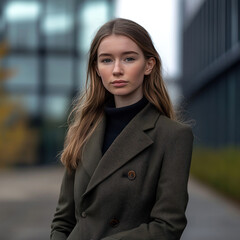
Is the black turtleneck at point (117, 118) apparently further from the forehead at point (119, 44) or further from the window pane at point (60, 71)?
the window pane at point (60, 71)

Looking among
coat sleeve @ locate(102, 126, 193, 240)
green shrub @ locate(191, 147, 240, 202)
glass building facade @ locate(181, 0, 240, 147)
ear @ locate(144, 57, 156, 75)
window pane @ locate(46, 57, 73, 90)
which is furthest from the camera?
window pane @ locate(46, 57, 73, 90)

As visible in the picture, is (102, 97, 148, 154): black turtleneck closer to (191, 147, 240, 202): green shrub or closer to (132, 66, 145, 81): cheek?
(132, 66, 145, 81): cheek

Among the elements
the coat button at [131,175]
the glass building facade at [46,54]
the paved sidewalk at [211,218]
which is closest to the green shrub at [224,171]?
the paved sidewalk at [211,218]

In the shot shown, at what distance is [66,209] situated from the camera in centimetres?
225

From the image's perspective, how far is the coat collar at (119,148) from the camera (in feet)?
6.77

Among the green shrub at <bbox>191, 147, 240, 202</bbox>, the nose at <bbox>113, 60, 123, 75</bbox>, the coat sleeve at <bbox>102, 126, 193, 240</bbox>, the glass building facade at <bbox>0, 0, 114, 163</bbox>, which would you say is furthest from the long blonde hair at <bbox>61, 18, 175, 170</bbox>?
the glass building facade at <bbox>0, 0, 114, 163</bbox>

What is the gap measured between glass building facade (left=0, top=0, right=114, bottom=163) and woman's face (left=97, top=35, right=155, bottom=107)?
23913mm

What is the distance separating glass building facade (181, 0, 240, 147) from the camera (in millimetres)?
18844

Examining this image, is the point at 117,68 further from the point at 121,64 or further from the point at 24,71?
the point at 24,71

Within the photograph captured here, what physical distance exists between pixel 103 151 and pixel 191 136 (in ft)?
1.22

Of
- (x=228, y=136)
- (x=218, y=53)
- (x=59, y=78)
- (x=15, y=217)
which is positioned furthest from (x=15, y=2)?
(x=15, y=217)

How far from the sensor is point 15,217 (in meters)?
8.90

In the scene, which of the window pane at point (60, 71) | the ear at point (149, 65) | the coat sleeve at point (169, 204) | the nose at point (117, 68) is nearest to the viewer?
the coat sleeve at point (169, 204)

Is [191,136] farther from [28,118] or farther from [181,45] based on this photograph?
[181,45]
